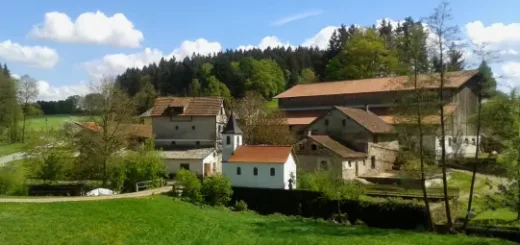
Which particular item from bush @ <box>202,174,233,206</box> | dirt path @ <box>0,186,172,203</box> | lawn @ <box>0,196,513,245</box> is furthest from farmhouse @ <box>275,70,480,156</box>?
lawn @ <box>0,196,513,245</box>

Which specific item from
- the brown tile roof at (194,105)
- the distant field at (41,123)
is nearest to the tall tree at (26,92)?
the distant field at (41,123)

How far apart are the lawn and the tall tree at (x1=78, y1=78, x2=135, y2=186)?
1226 cm

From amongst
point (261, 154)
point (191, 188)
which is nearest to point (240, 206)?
point (191, 188)

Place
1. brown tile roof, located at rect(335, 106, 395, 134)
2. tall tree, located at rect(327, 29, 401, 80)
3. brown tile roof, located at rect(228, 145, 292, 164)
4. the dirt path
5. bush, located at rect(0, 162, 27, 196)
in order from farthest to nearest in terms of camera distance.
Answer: tall tree, located at rect(327, 29, 401, 80) < brown tile roof, located at rect(335, 106, 395, 134) < brown tile roof, located at rect(228, 145, 292, 164) < bush, located at rect(0, 162, 27, 196) < the dirt path

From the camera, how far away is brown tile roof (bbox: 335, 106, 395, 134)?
4950 cm

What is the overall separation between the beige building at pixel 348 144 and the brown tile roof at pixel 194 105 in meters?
9.77

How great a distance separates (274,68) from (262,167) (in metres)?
71.6

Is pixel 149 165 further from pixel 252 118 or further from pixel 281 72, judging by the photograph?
pixel 281 72

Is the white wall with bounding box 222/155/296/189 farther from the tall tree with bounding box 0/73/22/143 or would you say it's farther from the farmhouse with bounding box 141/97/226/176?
the tall tree with bounding box 0/73/22/143

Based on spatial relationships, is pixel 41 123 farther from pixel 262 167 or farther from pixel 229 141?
pixel 262 167

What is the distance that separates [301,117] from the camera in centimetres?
6228

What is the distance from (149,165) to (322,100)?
1202 inches

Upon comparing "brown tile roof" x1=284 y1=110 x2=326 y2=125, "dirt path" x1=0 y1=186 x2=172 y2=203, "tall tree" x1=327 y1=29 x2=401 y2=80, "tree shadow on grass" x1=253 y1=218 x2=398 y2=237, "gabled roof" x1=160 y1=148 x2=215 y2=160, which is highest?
"tall tree" x1=327 y1=29 x2=401 y2=80

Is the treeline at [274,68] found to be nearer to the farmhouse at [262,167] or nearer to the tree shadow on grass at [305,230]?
the farmhouse at [262,167]
